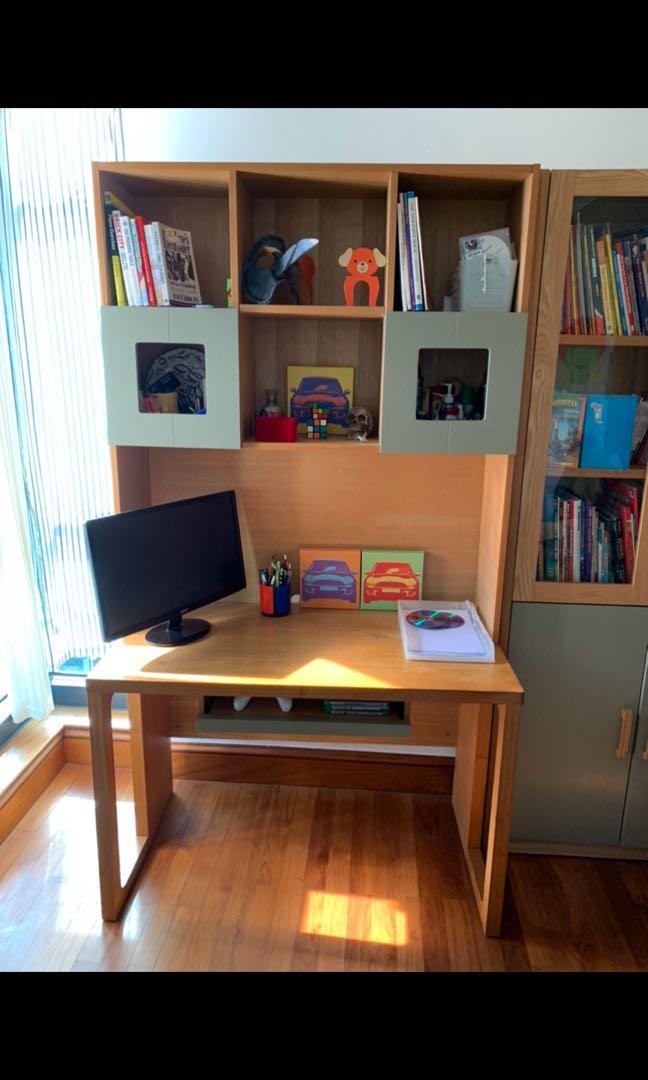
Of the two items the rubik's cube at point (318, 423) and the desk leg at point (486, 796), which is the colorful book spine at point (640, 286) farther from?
the desk leg at point (486, 796)

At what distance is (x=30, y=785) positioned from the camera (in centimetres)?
221

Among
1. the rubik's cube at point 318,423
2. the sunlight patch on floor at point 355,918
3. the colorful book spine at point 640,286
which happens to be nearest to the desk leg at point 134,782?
the sunlight patch on floor at point 355,918

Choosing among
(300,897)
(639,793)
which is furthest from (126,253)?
(639,793)

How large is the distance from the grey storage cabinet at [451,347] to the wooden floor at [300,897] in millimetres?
1239

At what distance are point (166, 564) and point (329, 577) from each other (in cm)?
54

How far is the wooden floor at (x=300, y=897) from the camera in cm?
167

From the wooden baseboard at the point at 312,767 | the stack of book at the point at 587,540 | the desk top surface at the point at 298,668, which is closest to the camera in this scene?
the desk top surface at the point at 298,668

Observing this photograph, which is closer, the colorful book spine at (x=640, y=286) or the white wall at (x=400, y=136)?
the colorful book spine at (x=640, y=286)

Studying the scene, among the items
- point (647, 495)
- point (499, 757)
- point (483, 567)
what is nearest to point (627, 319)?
point (647, 495)

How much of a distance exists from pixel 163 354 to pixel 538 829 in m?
1.79

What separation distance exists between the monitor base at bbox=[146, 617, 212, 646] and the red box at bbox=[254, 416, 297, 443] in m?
0.56

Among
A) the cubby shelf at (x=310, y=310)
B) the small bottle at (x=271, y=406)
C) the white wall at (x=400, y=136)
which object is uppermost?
the white wall at (x=400, y=136)
